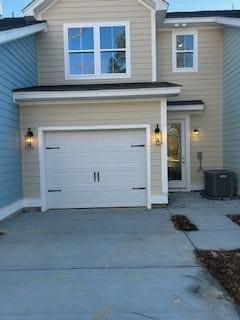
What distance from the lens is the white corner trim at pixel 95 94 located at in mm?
10781

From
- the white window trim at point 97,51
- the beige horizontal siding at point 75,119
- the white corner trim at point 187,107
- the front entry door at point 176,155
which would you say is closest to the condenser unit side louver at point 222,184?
the front entry door at point 176,155

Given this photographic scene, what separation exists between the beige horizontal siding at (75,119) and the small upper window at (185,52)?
383 centimetres

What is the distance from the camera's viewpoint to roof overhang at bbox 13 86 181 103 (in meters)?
10.8

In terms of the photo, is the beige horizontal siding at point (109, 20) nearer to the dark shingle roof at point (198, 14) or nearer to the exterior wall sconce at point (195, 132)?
the dark shingle roof at point (198, 14)

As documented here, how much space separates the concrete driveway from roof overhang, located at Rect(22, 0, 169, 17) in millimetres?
6871

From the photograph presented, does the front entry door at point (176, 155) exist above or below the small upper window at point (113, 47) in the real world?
below

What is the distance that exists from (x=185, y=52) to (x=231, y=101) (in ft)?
8.21

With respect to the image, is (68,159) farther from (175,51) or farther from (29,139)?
(175,51)

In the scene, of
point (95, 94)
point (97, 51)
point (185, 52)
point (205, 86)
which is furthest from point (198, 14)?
point (95, 94)

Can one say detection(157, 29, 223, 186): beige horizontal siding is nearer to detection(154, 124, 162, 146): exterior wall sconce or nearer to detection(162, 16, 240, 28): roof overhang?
detection(162, 16, 240, 28): roof overhang

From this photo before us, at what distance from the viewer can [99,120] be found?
37.4 feet

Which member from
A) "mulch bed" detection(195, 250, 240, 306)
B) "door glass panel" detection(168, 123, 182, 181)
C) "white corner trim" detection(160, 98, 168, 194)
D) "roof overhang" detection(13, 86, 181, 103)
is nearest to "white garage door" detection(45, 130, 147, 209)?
"white corner trim" detection(160, 98, 168, 194)

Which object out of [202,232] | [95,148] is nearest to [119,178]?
[95,148]

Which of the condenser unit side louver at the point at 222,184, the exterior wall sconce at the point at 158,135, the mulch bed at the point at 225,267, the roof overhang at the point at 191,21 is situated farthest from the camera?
the roof overhang at the point at 191,21
